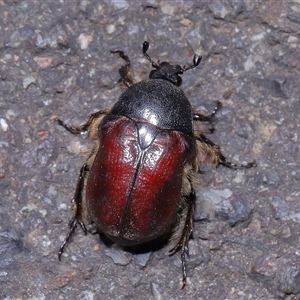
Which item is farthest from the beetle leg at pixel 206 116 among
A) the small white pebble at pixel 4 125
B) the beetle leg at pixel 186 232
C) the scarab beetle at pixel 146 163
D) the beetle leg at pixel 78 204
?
the small white pebble at pixel 4 125

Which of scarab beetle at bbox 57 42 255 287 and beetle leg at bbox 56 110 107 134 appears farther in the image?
beetle leg at bbox 56 110 107 134

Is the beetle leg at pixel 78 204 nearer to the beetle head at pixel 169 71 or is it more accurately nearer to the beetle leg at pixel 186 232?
the beetle leg at pixel 186 232

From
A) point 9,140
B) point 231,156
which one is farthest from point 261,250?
point 9,140

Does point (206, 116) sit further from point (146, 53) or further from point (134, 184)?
point (134, 184)

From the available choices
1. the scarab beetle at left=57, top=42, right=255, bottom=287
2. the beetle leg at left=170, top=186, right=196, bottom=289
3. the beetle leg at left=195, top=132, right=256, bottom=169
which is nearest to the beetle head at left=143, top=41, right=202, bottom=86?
the scarab beetle at left=57, top=42, right=255, bottom=287

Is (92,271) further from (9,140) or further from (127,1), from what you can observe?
(127,1)

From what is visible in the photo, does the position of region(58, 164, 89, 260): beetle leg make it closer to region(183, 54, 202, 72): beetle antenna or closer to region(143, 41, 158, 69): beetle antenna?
region(143, 41, 158, 69): beetle antenna
